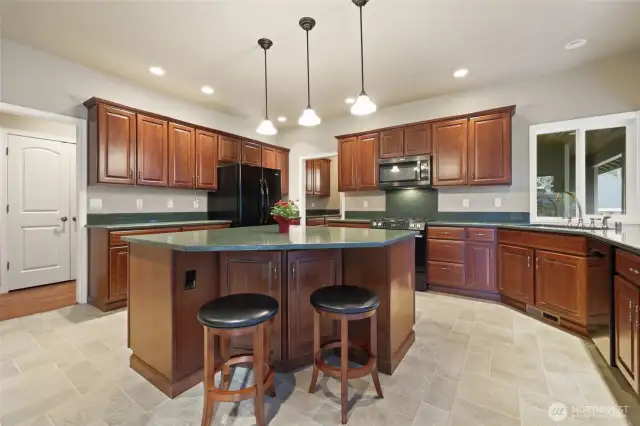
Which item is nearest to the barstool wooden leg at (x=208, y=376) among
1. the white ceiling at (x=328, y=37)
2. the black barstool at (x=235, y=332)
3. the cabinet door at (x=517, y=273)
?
the black barstool at (x=235, y=332)

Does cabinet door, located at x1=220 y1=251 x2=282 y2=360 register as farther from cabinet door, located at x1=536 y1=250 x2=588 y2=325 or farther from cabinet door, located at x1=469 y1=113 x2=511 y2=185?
cabinet door, located at x1=469 y1=113 x2=511 y2=185

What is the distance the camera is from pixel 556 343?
7.76ft

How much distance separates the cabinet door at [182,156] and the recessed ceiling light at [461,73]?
11.7ft

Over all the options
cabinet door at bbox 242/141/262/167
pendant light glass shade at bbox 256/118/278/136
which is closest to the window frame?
pendant light glass shade at bbox 256/118/278/136

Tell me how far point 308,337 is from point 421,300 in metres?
2.01

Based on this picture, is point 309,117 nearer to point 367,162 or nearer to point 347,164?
point 367,162

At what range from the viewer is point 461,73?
3451 mm

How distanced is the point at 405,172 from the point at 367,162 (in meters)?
0.65

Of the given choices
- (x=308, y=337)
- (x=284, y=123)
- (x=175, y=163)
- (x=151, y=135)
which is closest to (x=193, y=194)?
(x=175, y=163)

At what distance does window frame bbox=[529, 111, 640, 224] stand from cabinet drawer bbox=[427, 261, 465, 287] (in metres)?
1.13

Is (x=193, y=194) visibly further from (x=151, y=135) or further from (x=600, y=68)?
(x=600, y=68)

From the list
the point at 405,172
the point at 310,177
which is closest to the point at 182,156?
the point at 310,177

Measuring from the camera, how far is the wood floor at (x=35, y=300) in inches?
120

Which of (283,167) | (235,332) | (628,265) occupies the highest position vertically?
(283,167)
